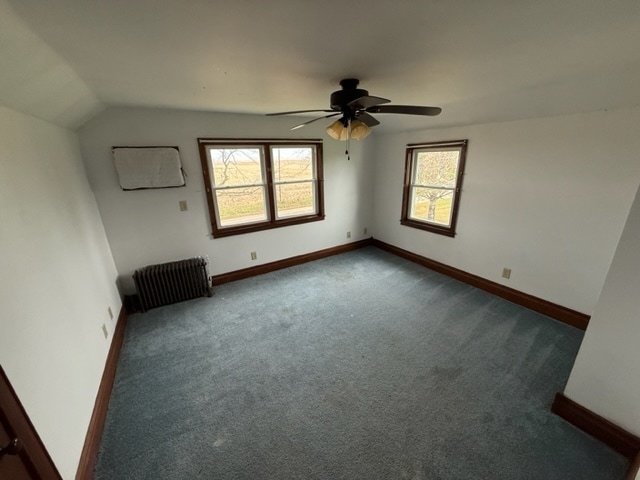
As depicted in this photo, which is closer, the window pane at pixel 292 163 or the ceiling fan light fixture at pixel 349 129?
the ceiling fan light fixture at pixel 349 129

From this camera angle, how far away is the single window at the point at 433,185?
332 cm

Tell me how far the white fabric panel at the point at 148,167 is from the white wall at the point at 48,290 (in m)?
0.47

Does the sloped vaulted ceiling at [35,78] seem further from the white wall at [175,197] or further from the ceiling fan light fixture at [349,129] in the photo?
the ceiling fan light fixture at [349,129]

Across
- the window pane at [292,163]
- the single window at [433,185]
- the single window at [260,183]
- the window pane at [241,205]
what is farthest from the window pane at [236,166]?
the single window at [433,185]

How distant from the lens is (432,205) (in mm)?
3738

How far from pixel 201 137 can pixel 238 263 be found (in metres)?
1.64

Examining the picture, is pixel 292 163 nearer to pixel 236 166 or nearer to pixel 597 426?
pixel 236 166

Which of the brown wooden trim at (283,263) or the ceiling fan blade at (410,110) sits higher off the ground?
the ceiling fan blade at (410,110)

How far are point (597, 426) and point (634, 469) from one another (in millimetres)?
216

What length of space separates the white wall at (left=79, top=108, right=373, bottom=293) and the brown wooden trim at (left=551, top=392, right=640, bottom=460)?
3.16m

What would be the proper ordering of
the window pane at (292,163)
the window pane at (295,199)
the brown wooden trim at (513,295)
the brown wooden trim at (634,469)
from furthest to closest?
the window pane at (295,199), the window pane at (292,163), the brown wooden trim at (513,295), the brown wooden trim at (634,469)

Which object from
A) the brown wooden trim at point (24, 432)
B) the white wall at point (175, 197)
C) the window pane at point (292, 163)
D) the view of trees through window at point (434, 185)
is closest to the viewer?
the brown wooden trim at point (24, 432)

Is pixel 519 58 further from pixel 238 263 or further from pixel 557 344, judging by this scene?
pixel 238 263

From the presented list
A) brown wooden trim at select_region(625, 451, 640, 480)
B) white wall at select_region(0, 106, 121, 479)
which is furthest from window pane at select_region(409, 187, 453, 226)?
white wall at select_region(0, 106, 121, 479)
